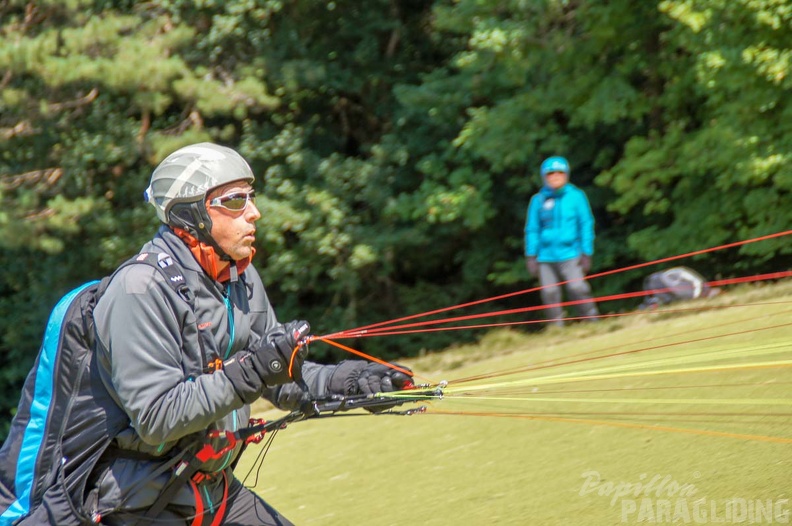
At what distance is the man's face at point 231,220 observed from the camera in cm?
325

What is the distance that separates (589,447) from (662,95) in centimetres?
1008

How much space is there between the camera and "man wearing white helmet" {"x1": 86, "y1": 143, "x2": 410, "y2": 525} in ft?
9.45

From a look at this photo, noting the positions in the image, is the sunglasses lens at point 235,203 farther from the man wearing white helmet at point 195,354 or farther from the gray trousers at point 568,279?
the gray trousers at point 568,279

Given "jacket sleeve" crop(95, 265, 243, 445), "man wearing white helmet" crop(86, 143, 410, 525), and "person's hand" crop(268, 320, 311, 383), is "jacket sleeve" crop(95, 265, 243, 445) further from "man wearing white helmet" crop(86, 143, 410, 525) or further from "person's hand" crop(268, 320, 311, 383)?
"person's hand" crop(268, 320, 311, 383)

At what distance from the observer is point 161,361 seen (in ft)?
9.52

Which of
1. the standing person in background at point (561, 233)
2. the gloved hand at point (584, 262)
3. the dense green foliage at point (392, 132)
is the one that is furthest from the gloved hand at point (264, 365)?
the dense green foliage at point (392, 132)

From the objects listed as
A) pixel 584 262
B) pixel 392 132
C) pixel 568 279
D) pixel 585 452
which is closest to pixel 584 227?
pixel 584 262

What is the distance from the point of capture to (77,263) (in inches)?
733

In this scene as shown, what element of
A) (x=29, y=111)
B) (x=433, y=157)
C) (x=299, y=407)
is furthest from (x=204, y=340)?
(x=29, y=111)

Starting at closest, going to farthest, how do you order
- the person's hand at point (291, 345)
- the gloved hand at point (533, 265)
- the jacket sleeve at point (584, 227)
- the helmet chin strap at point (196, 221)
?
the person's hand at point (291, 345), the helmet chin strap at point (196, 221), the jacket sleeve at point (584, 227), the gloved hand at point (533, 265)

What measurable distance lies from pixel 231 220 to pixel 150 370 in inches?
24.4

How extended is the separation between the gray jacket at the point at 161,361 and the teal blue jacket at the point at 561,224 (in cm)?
732

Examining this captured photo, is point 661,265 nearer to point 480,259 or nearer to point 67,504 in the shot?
point 480,259

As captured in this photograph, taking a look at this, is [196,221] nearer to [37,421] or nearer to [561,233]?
[37,421]
